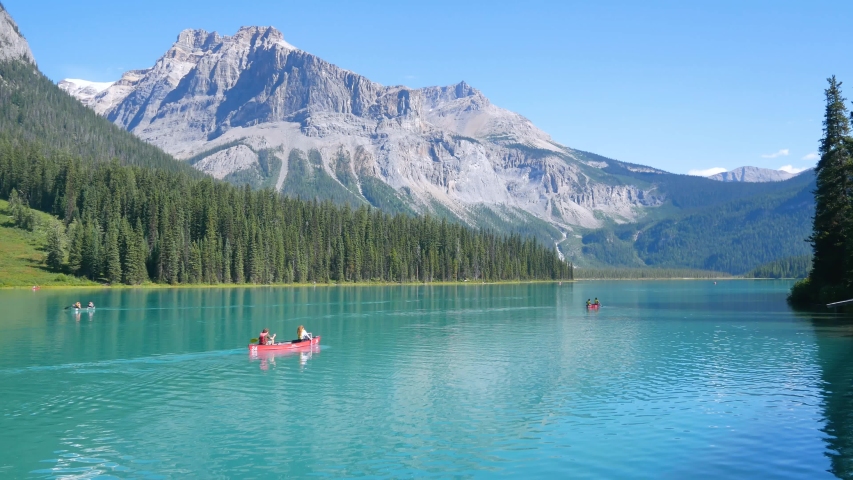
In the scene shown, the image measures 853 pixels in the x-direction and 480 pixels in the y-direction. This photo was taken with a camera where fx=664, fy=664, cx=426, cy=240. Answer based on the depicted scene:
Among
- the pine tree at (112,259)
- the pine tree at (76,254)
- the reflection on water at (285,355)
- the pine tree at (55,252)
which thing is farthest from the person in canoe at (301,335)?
the pine tree at (55,252)

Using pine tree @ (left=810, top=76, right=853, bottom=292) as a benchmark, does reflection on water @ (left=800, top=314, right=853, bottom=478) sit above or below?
below

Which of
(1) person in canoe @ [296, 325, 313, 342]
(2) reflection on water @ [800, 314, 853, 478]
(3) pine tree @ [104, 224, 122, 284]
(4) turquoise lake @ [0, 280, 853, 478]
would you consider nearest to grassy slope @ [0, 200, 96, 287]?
(3) pine tree @ [104, 224, 122, 284]

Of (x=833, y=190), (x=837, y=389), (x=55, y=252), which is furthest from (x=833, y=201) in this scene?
(x=55, y=252)

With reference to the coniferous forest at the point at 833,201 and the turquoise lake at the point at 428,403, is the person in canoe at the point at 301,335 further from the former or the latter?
the coniferous forest at the point at 833,201

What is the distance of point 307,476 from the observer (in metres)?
27.8

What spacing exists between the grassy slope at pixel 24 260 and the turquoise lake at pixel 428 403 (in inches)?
3290

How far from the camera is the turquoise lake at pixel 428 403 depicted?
1155 inches

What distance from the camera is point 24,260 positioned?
163250mm

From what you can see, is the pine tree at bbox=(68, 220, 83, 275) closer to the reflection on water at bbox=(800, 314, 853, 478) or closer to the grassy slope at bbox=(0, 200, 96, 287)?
the grassy slope at bbox=(0, 200, 96, 287)

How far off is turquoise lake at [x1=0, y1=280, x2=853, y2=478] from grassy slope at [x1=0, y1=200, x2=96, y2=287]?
83571 millimetres

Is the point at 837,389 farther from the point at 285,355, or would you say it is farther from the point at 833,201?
the point at 833,201

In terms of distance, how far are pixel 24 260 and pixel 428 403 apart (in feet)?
516

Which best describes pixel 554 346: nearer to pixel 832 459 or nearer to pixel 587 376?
pixel 587 376

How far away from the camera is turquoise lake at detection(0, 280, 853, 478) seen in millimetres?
29344
